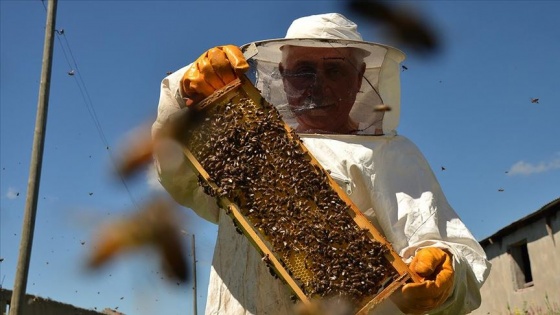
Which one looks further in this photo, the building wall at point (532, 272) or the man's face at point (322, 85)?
the building wall at point (532, 272)

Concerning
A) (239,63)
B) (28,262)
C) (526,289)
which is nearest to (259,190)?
(239,63)

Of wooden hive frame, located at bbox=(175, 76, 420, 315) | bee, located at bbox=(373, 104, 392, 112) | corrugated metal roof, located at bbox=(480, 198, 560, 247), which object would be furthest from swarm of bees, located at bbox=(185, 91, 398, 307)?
corrugated metal roof, located at bbox=(480, 198, 560, 247)

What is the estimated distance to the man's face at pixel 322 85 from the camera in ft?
13.3

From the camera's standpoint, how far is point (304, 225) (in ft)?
11.3

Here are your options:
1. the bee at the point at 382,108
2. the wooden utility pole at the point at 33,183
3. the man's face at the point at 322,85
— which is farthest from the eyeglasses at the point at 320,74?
the wooden utility pole at the point at 33,183

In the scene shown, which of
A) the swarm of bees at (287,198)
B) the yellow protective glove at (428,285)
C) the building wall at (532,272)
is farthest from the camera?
the building wall at (532,272)

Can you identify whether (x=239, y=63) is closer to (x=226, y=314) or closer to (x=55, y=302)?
(x=226, y=314)

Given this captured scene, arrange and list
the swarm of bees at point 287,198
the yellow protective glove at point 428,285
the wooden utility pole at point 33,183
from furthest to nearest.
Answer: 1. the wooden utility pole at point 33,183
2. the swarm of bees at point 287,198
3. the yellow protective glove at point 428,285

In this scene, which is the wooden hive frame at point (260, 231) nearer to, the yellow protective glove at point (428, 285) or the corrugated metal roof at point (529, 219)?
the yellow protective glove at point (428, 285)

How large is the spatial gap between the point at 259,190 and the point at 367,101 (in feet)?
3.29

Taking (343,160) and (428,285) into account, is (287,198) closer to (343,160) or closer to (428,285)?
(343,160)

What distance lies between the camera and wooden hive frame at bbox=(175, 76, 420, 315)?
3291 millimetres

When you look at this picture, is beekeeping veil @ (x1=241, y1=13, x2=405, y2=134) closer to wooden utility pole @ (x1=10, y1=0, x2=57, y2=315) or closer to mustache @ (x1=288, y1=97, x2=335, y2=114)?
mustache @ (x1=288, y1=97, x2=335, y2=114)

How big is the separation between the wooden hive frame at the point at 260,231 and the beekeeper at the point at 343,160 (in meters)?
0.05
